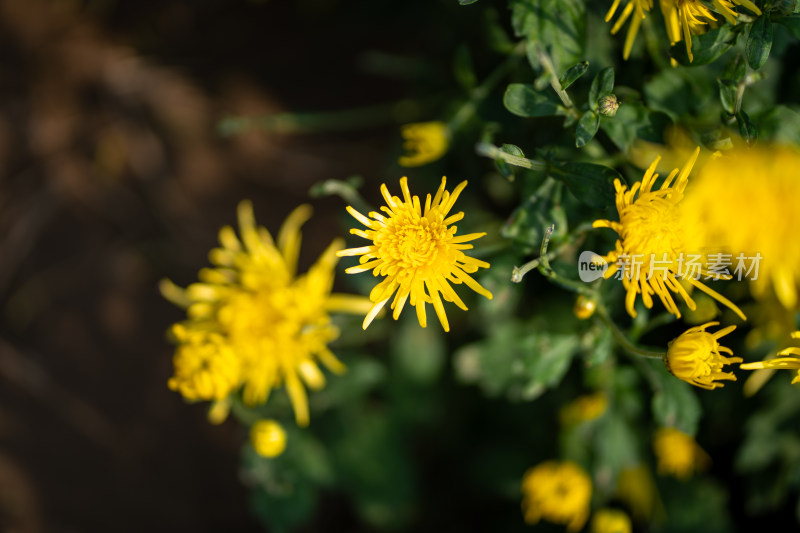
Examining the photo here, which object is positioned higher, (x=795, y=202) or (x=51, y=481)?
(x=51, y=481)

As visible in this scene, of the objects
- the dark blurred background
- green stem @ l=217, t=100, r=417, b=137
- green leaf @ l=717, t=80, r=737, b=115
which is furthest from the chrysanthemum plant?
the dark blurred background

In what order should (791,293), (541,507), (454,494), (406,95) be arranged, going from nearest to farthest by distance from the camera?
(791,293), (541,507), (454,494), (406,95)

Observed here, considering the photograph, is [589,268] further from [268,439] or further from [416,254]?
[268,439]

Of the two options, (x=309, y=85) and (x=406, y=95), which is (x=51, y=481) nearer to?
(x=309, y=85)

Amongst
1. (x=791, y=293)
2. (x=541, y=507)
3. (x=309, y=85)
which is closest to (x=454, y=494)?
(x=541, y=507)

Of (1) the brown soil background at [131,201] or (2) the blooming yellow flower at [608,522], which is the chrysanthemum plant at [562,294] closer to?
(2) the blooming yellow flower at [608,522]

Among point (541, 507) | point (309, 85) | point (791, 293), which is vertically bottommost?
point (541, 507)
